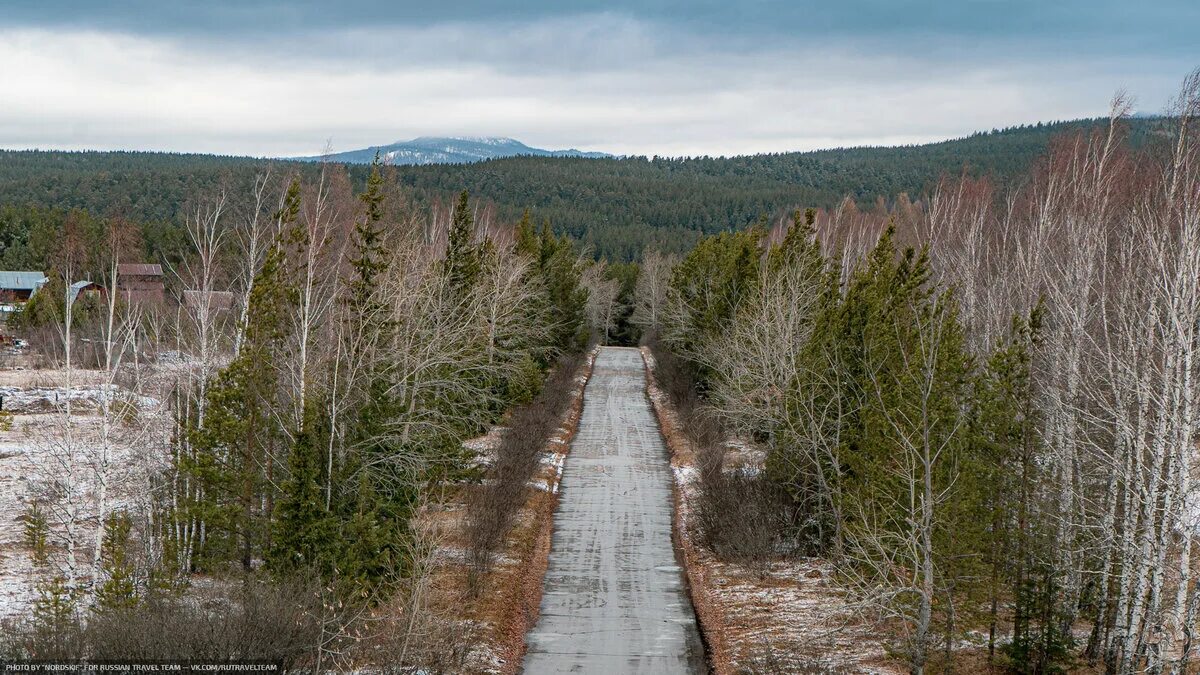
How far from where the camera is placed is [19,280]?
92.9 m

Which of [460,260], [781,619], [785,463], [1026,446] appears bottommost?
[781,619]

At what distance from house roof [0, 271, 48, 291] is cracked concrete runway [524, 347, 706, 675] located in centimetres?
6992

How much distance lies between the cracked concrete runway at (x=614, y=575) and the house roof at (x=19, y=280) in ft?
229

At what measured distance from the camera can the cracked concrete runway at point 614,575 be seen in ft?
63.6

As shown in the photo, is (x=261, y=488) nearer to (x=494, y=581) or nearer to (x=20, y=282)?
(x=494, y=581)

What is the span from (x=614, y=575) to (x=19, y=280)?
288ft

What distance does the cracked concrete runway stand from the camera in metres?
19.4

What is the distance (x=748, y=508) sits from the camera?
2620 centimetres

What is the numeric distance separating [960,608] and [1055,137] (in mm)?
29019

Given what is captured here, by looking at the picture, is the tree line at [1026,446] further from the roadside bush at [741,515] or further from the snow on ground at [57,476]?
the snow on ground at [57,476]

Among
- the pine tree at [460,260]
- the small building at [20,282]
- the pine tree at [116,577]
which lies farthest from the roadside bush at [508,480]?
the small building at [20,282]

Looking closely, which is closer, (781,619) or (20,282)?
(781,619)

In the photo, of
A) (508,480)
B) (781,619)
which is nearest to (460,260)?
(508,480)

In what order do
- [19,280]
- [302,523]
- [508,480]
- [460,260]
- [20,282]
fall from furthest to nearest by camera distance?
1. [19,280]
2. [20,282]
3. [460,260]
4. [508,480]
5. [302,523]
